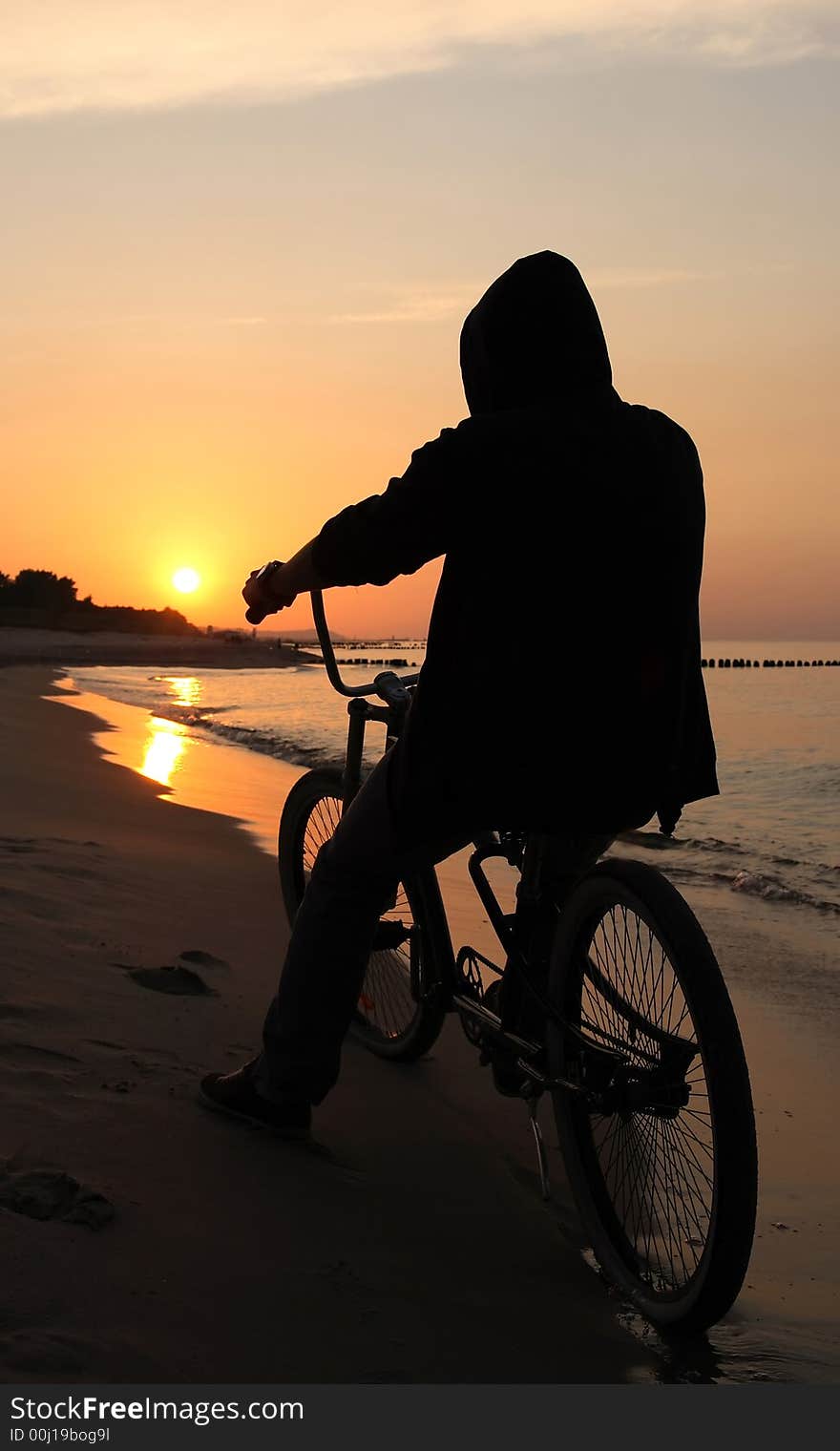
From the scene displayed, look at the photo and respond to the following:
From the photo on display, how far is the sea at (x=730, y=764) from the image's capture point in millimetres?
7605

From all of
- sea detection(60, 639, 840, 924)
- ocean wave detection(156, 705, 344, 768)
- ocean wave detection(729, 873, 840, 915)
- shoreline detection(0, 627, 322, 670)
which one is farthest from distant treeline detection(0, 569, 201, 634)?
ocean wave detection(729, 873, 840, 915)

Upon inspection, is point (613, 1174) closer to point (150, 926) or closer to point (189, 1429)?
point (189, 1429)

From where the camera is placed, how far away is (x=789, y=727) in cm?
2409

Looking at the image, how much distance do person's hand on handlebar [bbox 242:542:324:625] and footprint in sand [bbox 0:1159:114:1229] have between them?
48.8 inches

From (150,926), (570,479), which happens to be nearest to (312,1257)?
(570,479)

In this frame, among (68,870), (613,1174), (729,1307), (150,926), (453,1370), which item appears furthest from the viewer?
(68,870)

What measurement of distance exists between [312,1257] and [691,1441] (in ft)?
2.57

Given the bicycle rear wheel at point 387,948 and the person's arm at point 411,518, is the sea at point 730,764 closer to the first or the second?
the person's arm at point 411,518

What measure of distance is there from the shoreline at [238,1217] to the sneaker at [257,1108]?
0.12 ft

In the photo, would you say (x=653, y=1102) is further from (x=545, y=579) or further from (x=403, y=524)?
(x=403, y=524)

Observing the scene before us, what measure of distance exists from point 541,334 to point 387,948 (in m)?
1.81

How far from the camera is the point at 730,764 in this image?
1641 centimetres

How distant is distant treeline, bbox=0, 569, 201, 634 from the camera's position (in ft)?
295

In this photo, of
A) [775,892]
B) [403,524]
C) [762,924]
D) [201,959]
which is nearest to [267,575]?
[403,524]
